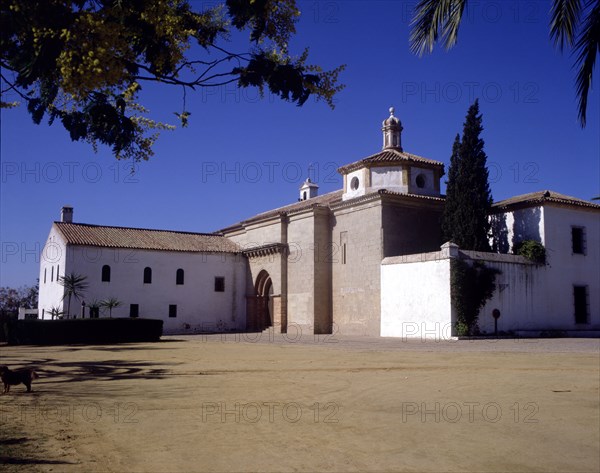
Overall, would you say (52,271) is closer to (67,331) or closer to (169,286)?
(169,286)

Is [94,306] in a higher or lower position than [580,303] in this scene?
lower

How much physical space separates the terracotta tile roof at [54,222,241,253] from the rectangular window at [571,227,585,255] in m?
22.7

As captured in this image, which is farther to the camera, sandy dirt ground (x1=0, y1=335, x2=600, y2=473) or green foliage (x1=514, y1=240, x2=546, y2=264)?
green foliage (x1=514, y1=240, x2=546, y2=264)

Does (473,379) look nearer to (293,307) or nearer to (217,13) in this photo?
(217,13)

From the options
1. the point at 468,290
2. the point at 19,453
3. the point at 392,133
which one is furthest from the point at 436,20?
the point at 392,133

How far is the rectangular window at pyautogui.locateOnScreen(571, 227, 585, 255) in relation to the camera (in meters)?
29.9

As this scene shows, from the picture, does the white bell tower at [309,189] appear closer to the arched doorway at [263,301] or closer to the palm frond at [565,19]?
the arched doorway at [263,301]

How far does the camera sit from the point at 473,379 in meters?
11.4

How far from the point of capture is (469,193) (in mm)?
29250

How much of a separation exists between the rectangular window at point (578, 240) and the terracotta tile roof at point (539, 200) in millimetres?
1314

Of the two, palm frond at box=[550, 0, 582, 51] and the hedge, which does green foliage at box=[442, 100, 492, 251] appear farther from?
palm frond at box=[550, 0, 582, 51]

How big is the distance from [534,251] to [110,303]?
942 inches

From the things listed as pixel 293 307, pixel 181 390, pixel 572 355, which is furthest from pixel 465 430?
pixel 293 307

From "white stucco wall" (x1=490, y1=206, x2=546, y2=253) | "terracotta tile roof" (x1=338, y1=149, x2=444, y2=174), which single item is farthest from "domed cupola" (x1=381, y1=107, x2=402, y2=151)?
"white stucco wall" (x1=490, y1=206, x2=546, y2=253)
